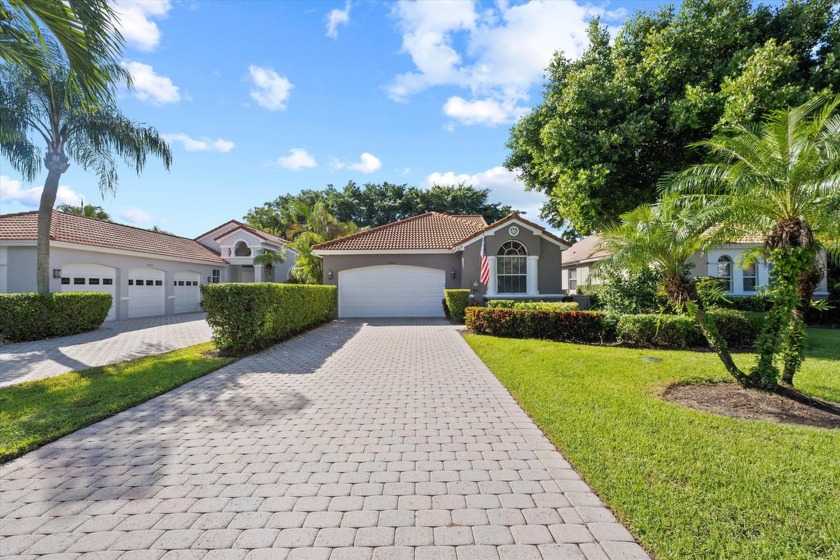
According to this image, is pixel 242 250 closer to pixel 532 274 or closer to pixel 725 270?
pixel 532 274

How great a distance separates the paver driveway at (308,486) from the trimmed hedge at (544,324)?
6.12m

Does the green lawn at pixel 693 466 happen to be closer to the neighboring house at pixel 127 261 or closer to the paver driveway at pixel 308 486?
the paver driveway at pixel 308 486

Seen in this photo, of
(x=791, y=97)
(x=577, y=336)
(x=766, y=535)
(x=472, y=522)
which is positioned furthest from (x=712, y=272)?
(x=472, y=522)

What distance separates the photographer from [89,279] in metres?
16.5

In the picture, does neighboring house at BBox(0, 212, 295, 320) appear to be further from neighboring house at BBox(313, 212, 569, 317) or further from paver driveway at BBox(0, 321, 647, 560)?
paver driveway at BBox(0, 321, 647, 560)

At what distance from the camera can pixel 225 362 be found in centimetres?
855

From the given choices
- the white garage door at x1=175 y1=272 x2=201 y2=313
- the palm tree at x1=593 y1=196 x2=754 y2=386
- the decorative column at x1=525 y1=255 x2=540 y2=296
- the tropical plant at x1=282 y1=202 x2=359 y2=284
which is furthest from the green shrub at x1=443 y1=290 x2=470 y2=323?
the white garage door at x1=175 y1=272 x2=201 y2=313

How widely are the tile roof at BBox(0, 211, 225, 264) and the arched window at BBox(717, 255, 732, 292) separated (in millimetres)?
26935

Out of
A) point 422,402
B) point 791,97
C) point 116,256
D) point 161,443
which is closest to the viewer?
point 161,443

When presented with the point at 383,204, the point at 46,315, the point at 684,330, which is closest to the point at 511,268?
the point at 684,330

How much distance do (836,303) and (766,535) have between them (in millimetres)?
19942

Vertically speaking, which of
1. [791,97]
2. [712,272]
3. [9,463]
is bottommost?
[9,463]

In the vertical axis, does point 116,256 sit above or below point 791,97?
below

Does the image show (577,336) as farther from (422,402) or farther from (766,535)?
(766,535)
